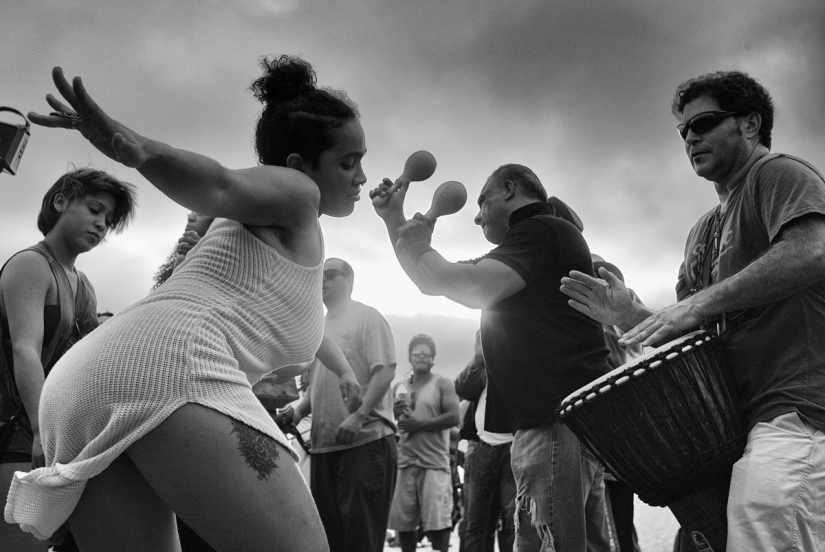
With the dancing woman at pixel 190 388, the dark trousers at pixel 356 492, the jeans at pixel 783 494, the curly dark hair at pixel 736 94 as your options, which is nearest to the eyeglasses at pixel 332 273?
the dark trousers at pixel 356 492

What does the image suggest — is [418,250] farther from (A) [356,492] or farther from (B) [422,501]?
(B) [422,501]

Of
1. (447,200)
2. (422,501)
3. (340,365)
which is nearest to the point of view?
(340,365)

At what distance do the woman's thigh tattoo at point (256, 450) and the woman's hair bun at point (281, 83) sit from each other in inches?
37.1

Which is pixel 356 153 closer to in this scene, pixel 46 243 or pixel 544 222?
pixel 544 222

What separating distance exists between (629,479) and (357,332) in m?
2.67

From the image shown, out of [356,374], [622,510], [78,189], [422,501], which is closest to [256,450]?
[78,189]

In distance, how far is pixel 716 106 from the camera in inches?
96.5

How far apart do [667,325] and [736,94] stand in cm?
95

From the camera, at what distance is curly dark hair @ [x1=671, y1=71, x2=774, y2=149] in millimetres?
2439

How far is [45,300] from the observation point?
2.79m

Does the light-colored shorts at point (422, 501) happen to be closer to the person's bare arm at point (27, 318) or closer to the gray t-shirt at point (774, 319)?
the person's bare arm at point (27, 318)

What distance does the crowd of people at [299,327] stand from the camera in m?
1.37

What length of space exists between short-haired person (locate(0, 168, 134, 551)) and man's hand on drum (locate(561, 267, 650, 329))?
1954 mm

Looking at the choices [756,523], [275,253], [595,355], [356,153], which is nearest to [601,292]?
[595,355]
